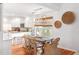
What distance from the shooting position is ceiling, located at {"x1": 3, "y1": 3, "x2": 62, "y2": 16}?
216 cm

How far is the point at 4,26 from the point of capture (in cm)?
215

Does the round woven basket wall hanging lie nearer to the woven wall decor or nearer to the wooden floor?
the woven wall decor

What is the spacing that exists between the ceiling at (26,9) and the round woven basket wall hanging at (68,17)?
0.16m

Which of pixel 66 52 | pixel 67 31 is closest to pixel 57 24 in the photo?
pixel 67 31

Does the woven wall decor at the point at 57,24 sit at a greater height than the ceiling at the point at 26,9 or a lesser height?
lesser

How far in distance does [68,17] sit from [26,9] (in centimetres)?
69

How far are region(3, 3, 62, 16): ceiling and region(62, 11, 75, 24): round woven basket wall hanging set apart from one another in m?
0.16

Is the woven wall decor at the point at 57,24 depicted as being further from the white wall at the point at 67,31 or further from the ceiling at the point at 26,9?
the ceiling at the point at 26,9

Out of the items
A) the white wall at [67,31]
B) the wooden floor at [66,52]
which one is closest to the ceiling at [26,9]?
Result: the white wall at [67,31]

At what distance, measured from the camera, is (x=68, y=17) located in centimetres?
220

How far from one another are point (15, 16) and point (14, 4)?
0.20 m

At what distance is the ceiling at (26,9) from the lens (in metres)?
2.16

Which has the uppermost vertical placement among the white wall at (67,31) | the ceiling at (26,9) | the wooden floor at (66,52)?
the ceiling at (26,9)
